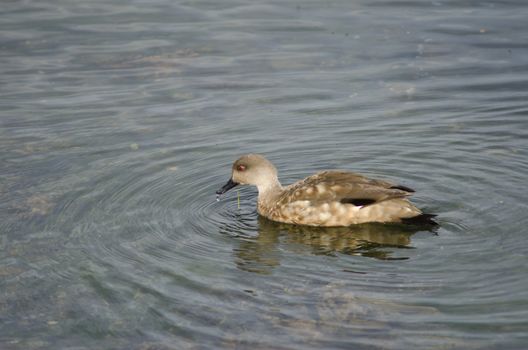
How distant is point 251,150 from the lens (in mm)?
13812

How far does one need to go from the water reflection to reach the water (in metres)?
0.04

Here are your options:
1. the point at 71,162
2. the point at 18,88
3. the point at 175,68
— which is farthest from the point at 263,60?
the point at 71,162

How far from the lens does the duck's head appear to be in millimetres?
12133

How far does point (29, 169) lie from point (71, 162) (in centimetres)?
60

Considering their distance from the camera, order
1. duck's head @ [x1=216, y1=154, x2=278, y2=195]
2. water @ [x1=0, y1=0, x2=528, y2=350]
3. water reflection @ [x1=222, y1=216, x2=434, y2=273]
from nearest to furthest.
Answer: water @ [x1=0, y1=0, x2=528, y2=350] → water reflection @ [x1=222, y1=216, x2=434, y2=273] → duck's head @ [x1=216, y1=154, x2=278, y2=195]

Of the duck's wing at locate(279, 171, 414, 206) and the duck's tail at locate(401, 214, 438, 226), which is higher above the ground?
the duck's wing at locate(279, 171, 414, 206)

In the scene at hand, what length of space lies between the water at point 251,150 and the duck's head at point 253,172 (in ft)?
1.35

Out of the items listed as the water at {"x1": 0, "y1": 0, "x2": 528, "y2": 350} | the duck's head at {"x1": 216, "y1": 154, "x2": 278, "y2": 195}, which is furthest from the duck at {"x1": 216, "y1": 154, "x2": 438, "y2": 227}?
the water at {"x1": 0, "y1": 0, "x2": 528, "y2": 350}

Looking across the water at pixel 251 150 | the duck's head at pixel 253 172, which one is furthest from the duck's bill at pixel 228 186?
the water at pixel 251 150

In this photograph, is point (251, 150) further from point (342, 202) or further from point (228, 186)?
point (342, 202)

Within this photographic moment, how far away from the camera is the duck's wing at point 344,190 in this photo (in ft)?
36.3

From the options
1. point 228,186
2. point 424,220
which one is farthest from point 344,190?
point 228,186

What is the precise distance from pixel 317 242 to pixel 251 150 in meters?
3.17

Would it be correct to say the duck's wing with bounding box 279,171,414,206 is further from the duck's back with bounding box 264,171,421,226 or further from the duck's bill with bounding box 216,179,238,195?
the duck's bill with bounding box 216,179,238,195
